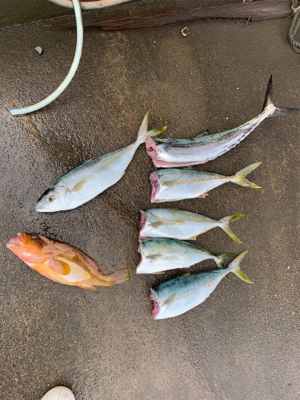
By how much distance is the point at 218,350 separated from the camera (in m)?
2.73

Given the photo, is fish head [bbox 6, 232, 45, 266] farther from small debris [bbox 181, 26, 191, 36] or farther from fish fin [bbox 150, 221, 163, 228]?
small debris [bbox 181, 26, 191, 36]

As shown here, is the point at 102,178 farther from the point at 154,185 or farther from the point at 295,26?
the point at 295,26

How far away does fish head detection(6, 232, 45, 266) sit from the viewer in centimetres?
218

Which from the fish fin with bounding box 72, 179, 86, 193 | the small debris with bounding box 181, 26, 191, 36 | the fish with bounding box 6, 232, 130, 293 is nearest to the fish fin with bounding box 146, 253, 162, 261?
the fish with bounding box 6, 232, 130, 293

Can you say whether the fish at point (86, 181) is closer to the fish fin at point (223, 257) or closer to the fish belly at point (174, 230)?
the fish belly at point (174, 230)

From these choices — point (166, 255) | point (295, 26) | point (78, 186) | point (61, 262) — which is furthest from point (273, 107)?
point (61, 262)

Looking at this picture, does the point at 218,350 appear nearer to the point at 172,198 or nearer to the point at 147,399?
the point at 147,399

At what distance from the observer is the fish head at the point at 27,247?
2.18m

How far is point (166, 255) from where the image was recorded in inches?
94.6

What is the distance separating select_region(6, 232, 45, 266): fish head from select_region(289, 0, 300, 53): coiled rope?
11.3 feet

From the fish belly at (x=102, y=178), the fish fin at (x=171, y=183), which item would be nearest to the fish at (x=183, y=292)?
the fish fin at (x=171, y=183)

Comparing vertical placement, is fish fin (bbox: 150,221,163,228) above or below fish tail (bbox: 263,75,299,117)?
below

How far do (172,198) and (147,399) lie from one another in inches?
84.2

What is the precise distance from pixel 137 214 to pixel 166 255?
0.52 metres
